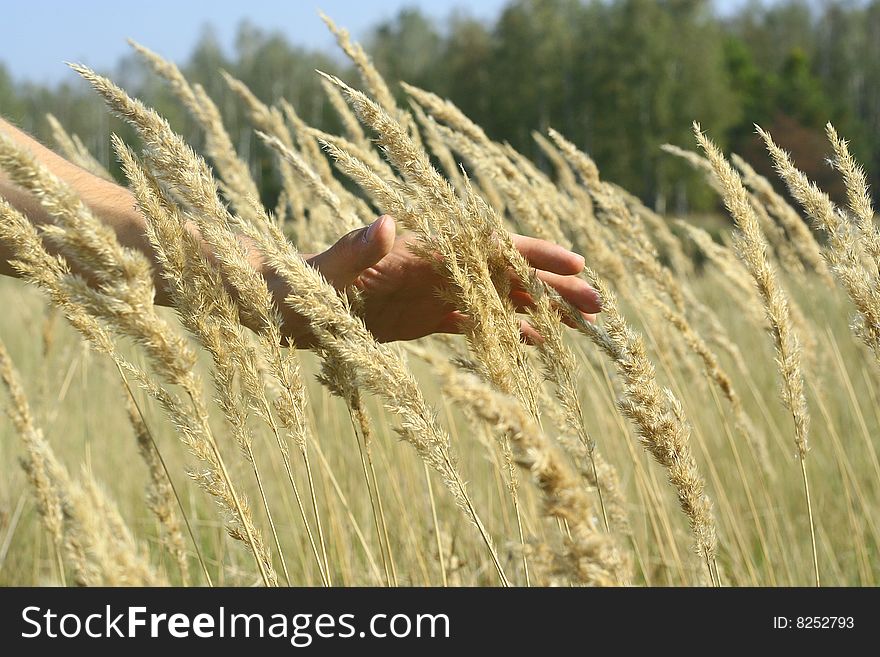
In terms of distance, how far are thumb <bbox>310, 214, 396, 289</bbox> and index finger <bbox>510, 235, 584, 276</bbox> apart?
295 mm

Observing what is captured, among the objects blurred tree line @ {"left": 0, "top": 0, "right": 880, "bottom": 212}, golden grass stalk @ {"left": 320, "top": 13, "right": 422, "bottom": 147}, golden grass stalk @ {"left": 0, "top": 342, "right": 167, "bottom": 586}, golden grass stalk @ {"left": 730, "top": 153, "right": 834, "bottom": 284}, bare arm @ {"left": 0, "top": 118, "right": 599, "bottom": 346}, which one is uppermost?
blurred tree line @ {"left": 0, "top": 0, "right": 880, "bottom": 212}

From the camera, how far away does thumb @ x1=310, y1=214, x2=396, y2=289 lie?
146cm

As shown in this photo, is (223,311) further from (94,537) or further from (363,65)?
(363,65)

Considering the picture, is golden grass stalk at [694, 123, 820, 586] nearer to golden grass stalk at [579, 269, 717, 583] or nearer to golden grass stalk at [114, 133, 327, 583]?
golden grass stalk at [579, 269, 717, 583]

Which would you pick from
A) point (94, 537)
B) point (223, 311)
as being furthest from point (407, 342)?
point (94, 537)

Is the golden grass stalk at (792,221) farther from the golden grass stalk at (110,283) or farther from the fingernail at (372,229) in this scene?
the golden grass stalk at (110,283)

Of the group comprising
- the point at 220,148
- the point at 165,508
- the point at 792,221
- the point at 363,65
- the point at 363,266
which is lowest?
the point at 165,508

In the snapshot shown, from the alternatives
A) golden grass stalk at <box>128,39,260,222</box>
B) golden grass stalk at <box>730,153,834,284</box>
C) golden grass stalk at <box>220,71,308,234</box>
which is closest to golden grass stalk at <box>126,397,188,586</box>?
golden grass stalk at <box>128,39,260,222</box>

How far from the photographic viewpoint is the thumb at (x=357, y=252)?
1.46 meters

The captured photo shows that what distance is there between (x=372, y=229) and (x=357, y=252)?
2.4 inches

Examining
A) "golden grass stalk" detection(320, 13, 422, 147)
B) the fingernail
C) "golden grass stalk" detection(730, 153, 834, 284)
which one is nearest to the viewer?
the fingernail

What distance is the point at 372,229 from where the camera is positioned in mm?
1468

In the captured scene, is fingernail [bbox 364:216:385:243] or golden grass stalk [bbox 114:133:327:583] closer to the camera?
golden grass stalk [bbox 114:133:327:583]

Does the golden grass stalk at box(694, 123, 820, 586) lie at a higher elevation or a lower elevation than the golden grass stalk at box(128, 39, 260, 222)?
lower
